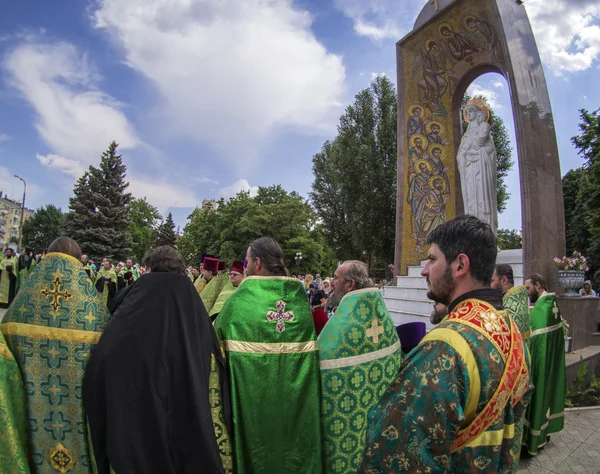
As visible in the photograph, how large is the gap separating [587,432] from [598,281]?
53.8 feet

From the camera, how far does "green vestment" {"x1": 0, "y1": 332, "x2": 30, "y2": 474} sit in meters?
2.27

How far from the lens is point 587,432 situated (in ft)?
16.5

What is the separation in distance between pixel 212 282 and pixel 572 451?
4.66 meters

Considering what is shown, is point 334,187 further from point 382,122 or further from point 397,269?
point 397,269

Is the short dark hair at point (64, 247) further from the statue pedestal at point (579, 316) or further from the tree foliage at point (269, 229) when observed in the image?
the tree foliage at point (269, 229)

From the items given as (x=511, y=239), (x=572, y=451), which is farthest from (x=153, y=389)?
(x=511, y=239)

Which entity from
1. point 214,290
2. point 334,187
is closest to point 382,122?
point 334,187

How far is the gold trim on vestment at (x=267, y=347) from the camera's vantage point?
107 inches

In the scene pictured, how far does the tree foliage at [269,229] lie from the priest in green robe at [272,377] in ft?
103

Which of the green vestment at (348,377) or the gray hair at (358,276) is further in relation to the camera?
the gray hair at (358,276)

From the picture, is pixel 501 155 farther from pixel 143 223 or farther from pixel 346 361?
pixel 143 223

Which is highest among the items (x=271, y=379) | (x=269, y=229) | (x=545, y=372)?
(x=269, y=229)

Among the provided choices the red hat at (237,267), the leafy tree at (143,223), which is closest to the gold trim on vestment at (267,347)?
the red hat at (237,267)

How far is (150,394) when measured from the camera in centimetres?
232
